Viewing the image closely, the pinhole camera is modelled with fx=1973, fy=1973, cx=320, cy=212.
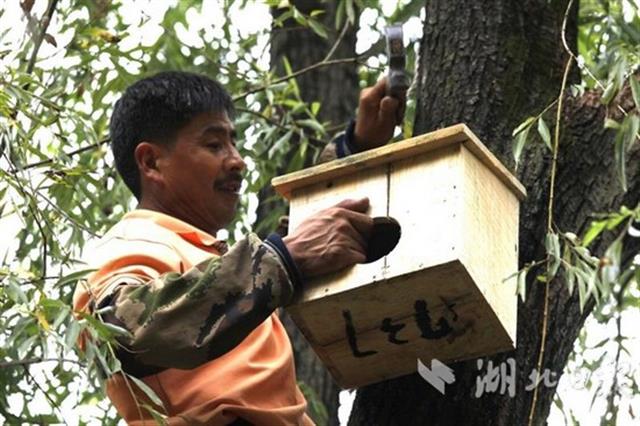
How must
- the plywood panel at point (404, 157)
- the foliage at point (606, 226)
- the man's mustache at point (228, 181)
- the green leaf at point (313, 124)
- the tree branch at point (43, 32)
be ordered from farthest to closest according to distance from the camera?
the green leaf at point (313, 124), the tree branch at point (43, 32), the man's mustache at point (228, 181), the plywood panel at point (404, 157), the foliage at point (606, 226)

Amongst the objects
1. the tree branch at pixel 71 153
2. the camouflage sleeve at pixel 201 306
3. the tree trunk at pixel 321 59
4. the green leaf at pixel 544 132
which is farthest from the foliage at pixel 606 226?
the tree trunk at pixel 321 59

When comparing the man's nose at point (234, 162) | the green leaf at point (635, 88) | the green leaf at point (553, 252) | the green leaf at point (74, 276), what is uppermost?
the green leaf at point (74, 276)

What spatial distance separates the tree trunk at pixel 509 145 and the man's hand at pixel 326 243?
40 cm

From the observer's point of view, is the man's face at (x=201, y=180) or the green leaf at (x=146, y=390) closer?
the green leaf at (x=146, y=390)

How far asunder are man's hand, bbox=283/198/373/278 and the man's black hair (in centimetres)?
66

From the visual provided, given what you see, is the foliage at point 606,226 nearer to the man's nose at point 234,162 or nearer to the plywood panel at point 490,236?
the plywood panel at point 490,236

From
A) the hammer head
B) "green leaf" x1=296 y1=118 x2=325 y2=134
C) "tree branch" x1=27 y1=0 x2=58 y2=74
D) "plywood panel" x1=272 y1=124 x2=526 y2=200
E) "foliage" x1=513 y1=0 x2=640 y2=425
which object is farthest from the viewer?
"green leaf" x1=296 y1=118 x2=325 y2=134

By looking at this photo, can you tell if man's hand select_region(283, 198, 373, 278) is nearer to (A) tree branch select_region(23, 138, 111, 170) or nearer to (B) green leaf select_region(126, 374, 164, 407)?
(B) green leaf select_region(126, 374, 164, 407)

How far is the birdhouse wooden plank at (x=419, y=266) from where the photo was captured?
13.5ft

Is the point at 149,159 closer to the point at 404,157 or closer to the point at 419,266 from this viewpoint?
the point at 404,157

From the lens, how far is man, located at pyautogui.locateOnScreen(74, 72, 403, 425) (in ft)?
13.2

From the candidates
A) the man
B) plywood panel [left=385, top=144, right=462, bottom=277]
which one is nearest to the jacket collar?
the man

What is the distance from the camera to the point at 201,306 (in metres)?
4.04

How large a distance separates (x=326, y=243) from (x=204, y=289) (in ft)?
0.92
